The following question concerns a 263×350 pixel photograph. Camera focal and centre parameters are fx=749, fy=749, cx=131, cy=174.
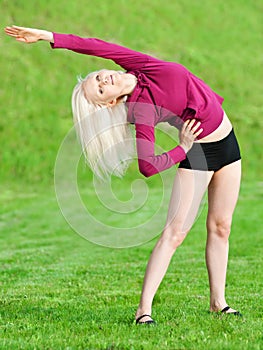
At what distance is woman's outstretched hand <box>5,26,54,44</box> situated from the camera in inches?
203

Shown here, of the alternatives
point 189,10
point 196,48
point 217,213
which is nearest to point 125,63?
point 217,213

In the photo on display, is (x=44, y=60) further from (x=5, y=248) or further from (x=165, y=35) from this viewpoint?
(x=5, y=248)

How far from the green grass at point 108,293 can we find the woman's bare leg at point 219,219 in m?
0.26

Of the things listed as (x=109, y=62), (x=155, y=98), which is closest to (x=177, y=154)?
(x=155, y=98)

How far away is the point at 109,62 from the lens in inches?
890

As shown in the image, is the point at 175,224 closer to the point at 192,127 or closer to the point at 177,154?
the point at 177,154

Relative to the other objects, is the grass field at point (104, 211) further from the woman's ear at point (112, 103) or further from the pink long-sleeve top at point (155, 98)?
the woman's ear at point (112, 103)

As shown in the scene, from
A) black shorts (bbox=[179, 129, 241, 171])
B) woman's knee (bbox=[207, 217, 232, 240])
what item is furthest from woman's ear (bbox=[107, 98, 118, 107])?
woman's knee (bbox=[207, 217, 232, 240])

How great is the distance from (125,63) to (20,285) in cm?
341

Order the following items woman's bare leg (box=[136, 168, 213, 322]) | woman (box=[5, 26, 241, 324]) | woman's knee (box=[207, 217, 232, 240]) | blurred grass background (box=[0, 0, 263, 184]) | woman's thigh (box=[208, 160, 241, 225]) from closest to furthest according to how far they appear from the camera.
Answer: woman (box=[5, 26, 241, 324]), woman's bare leg (box=[136, 168, 213, 322]), woman's thigh (box=[208, 160, 241, 225]), woman's knee (box=[207, 217, 232, 240]), blurred grass background (box=[0, 0, 263, 184])

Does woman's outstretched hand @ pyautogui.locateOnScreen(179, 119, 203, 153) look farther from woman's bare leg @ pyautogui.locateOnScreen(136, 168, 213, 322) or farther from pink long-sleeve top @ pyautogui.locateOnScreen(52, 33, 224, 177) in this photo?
woman's bare leg @ pyautogui.locateOnScreen(136, 168, 213, 322)

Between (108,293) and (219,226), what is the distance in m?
1.98

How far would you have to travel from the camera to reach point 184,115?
5.19 m

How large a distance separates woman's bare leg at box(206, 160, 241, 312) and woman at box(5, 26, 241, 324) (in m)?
0.01
